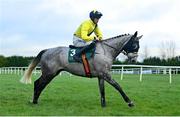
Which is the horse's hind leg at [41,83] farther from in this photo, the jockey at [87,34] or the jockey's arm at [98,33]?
the jockey's arm at [98,33]

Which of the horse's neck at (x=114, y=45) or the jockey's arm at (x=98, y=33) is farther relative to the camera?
the jockey's arm at (x=98, y=33)

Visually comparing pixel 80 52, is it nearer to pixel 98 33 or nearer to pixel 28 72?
pixel 98 33

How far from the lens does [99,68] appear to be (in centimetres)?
919

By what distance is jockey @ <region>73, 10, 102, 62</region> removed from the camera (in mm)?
9383

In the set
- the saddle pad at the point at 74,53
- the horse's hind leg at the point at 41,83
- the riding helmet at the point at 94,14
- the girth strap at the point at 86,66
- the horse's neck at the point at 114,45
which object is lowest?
the horse's hind leg at the point at 41,83

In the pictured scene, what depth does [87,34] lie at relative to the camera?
31.2 ft

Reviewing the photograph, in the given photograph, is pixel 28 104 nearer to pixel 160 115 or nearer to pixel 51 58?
pixel 51 58

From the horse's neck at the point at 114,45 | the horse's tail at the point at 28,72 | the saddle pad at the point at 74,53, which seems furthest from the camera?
the horse's tail at the point at 28,72

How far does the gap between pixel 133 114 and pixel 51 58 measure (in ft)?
9.49

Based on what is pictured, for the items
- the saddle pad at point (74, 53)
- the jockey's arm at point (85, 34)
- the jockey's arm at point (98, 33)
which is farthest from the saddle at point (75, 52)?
the jockey's arm at point (98, 33)

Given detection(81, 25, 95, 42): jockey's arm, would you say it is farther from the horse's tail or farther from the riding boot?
the horse's tail

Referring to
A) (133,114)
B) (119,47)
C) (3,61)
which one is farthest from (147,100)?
(3,61)

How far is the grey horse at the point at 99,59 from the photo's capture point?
9.23 m

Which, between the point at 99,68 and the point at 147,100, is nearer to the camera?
the point at 99,68
